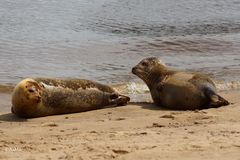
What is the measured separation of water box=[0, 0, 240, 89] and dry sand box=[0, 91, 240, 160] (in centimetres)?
261

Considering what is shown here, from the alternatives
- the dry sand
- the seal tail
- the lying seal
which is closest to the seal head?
the lying seal

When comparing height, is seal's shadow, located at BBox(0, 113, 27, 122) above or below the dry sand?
below

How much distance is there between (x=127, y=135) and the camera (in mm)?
5234

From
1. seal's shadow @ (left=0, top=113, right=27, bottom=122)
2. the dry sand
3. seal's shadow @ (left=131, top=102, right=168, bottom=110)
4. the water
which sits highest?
the water

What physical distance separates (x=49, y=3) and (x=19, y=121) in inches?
483

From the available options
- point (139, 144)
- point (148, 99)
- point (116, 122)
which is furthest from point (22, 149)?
point (148, 99)

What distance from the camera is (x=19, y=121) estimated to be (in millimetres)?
6582

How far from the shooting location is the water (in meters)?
10.2

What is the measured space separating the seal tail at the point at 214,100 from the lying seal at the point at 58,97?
1.13 metres

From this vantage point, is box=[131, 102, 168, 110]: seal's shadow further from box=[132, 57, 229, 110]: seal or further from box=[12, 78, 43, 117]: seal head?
box=[12, 78, 43, 117]: seal head

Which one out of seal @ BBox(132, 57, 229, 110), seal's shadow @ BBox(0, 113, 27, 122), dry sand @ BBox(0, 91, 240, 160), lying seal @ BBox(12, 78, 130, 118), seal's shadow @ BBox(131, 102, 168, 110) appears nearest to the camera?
dry sand @ BBox(0, 91, 240, 160)

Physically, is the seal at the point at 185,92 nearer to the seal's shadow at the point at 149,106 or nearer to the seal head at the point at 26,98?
the seal's shadow at the point at 149,106

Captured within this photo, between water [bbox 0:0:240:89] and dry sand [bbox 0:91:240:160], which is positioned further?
water [bbox 0:0:240:89]

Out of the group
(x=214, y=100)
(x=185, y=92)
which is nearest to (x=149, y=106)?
(x=185, y=92)
